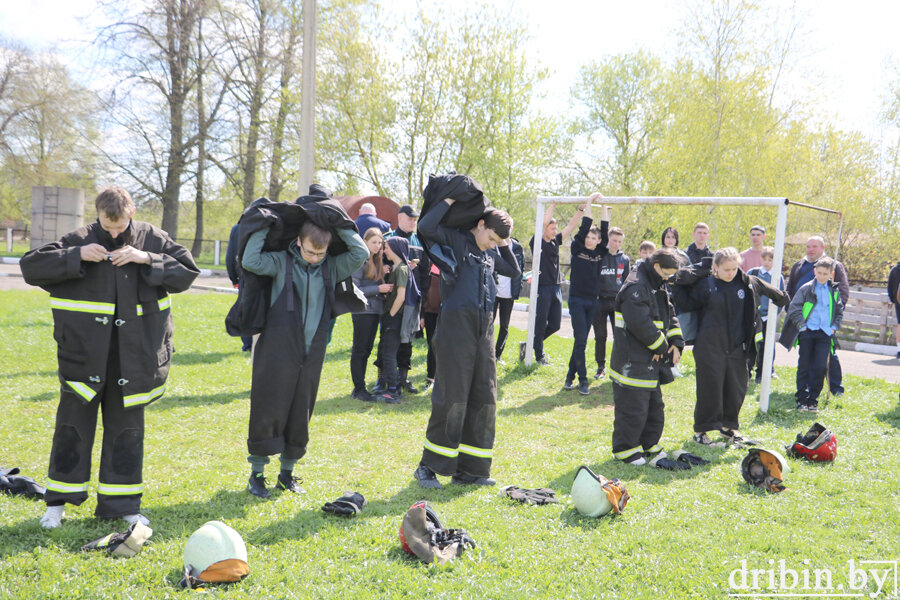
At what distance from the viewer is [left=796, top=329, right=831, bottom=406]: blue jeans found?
8258mm

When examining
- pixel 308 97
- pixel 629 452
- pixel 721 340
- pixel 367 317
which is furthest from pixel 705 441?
pixel 308 97

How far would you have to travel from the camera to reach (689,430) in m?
7.16

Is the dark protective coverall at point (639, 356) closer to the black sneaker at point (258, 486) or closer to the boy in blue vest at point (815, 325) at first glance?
the black sneaker at point (258, 486)

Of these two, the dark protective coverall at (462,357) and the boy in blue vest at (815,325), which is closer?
the dark protective coverall at (462,357)

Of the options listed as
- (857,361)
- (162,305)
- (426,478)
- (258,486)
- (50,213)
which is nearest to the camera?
(162,305)

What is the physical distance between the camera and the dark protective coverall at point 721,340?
642 cm

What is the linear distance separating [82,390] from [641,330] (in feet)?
14.0

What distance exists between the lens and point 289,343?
14.7 ft

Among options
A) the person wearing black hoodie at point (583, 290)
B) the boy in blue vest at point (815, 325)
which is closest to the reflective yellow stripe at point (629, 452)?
the person wearing black hoodie at point (583, 290)

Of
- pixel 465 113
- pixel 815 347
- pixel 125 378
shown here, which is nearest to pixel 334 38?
pixel 465 113

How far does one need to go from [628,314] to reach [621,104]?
30.0 meters

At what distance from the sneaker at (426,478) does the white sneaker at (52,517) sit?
2.45 m

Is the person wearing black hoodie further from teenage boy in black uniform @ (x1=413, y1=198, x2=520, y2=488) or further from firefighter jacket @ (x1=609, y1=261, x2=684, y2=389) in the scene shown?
teenage boy in black uniform @ (x1=413, y1=198, x2=520, y2=488)

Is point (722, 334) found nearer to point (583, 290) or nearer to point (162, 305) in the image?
point (583, 290)
